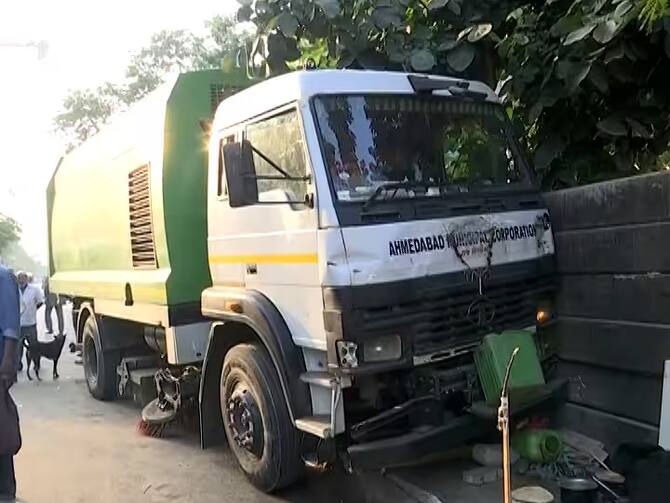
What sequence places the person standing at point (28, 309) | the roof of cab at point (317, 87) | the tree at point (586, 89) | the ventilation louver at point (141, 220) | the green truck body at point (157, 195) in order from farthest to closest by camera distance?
the person standing at point (28, 309)
the ventilation louver at point (141, 220)
the green truck body at point (157, 195)
the tree at point (586, 89)
the roof of cab at point (317, 87)

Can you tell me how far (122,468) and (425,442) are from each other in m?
2.98

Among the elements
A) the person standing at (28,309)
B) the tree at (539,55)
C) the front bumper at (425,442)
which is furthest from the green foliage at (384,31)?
the person standing at (28,309)

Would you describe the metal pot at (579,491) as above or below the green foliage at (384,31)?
below

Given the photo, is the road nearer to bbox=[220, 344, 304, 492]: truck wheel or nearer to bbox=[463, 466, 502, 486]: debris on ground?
bbox=[220, 344, 304, 492]: truck wheel

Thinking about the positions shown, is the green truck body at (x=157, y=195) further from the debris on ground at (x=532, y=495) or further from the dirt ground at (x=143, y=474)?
the debris on ground at (x=532, y=495)

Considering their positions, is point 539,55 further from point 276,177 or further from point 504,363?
point 504,363

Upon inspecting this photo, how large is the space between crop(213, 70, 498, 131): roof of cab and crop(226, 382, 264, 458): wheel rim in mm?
1830

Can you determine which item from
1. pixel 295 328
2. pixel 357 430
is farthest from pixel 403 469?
pixel 295 328

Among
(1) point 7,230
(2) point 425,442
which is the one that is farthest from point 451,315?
(1) point 7,230

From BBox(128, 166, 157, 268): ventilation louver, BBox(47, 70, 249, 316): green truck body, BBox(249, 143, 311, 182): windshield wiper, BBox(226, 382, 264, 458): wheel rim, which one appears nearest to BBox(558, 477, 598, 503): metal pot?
BBox(226, 382, 264, 458): wheel rim

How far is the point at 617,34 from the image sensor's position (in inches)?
190

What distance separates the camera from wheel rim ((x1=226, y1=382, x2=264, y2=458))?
4859 millimetres

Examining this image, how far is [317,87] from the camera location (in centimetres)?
444

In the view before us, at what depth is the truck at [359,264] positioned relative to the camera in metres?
4.09
